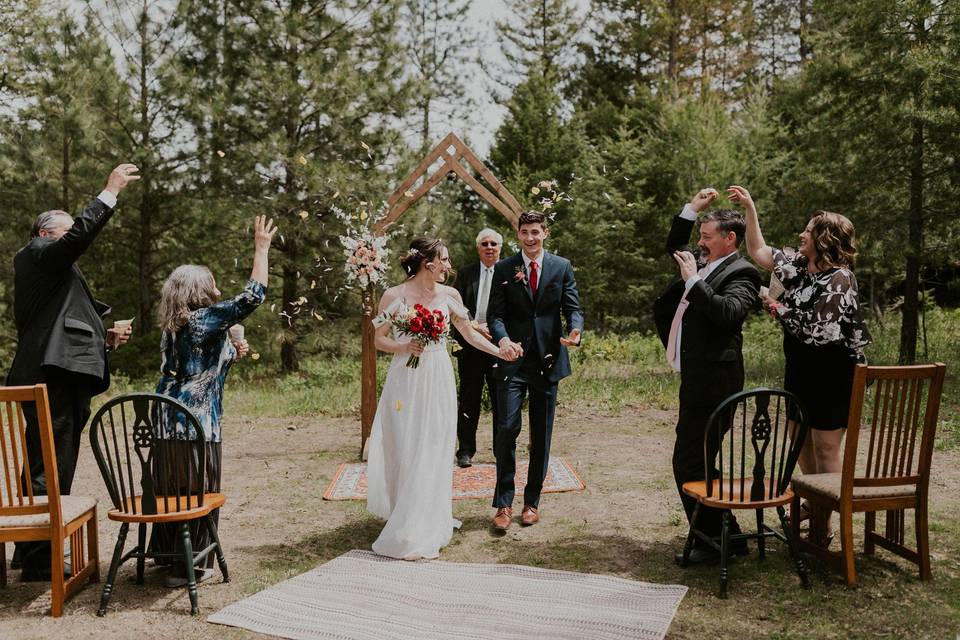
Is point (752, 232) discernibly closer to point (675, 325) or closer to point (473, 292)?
point (675, 325)

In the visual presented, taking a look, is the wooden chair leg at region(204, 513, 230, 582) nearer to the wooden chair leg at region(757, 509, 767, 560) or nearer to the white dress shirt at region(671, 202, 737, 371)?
the white dress shirt at region(671, 202, 737, 371)

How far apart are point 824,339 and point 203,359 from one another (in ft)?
12.1

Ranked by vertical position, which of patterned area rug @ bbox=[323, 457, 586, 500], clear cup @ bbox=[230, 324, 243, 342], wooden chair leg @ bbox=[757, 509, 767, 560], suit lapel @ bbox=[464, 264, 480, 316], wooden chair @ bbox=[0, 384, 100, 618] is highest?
suit lapel @ bbox=[464, 264, 480, 316]

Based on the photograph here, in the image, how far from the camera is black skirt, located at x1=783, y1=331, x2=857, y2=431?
4.74m

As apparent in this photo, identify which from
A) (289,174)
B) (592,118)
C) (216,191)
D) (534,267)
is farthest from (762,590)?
(592,118)

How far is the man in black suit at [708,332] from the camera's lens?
455 cm

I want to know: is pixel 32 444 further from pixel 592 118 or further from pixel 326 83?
pixel 592 118

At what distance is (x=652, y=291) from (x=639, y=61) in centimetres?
815

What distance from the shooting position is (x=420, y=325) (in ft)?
16.7

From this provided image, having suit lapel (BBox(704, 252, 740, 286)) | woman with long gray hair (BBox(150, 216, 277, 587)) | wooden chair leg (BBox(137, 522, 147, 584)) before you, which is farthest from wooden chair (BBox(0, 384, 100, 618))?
suit lapel (BBox(704, 252, 740, 286))

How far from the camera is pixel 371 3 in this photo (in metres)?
15.8

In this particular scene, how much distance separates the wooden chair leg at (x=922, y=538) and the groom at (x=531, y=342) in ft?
7.56

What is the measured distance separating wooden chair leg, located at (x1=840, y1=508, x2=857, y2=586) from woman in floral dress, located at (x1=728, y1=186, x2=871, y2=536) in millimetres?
625

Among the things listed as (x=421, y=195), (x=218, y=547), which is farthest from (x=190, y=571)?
(x=421, y=195)
